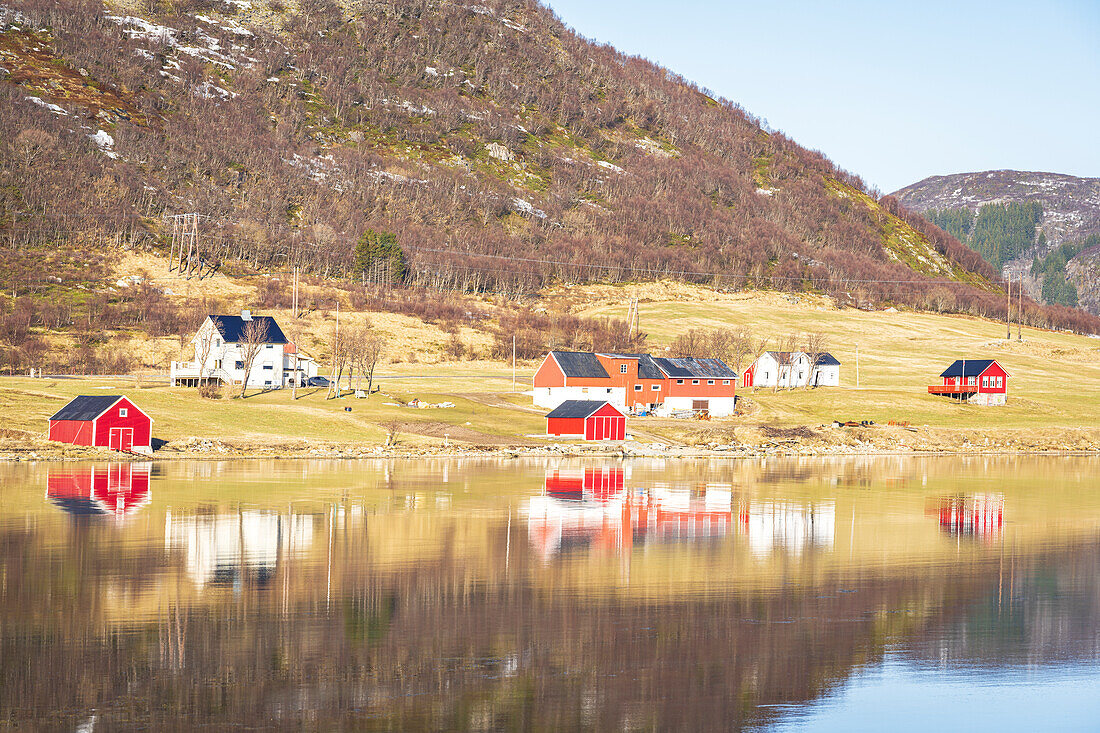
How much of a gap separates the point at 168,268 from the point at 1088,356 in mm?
120975

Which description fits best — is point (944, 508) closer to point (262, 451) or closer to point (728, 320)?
point (262, 451)

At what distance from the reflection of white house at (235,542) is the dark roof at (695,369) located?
58.0m

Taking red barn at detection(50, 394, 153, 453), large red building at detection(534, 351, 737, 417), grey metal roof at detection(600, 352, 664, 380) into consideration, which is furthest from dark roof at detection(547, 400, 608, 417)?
red barn at detection(50, 394, 153, 453)

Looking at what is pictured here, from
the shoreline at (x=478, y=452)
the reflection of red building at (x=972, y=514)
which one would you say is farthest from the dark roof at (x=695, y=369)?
the reflection of red building at (x=972, y=514)

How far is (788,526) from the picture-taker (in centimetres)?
4400

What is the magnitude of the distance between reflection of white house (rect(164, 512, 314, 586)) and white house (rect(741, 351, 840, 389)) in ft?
264

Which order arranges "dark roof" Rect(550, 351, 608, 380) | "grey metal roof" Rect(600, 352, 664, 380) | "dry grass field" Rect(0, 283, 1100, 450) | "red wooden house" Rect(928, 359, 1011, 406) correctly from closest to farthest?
1. "dry grass field" Rect(0, 283, 1100, 450)
2. "dark roof" Rect(550, 351, 608, 380)
3. "grey metal roof" Rect(600, 352, 664, 380)
4. "red wooden house" Rect(928, 359, 1011, 406)

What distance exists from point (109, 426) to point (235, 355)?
31.2 m

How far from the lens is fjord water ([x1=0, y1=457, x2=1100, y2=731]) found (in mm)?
20984

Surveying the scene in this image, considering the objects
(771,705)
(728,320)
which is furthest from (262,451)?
(728,320)

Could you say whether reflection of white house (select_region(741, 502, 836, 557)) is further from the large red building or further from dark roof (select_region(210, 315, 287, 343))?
dark roof (select_region(210, 315, 287, 343))

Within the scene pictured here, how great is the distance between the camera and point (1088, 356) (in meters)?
144

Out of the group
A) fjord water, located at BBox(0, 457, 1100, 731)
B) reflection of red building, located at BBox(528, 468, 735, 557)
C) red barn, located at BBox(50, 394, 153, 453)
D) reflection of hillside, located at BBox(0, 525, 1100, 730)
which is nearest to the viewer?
reflection of hillside, located at BBox(0, 525, 1100, 730)

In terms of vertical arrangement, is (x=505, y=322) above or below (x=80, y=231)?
below
